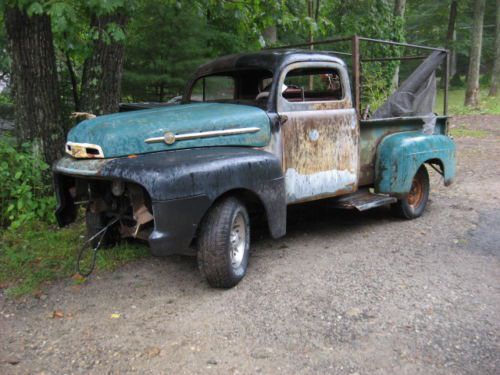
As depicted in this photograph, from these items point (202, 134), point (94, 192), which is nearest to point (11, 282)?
point (94, 192)

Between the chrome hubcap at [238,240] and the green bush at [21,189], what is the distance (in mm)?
2342

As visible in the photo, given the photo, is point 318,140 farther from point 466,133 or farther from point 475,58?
point 475,58

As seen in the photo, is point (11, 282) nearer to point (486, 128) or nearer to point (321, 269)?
point (321, 269)

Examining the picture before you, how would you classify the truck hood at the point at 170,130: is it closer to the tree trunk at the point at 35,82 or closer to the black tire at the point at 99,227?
the black tire at the point at 99,227

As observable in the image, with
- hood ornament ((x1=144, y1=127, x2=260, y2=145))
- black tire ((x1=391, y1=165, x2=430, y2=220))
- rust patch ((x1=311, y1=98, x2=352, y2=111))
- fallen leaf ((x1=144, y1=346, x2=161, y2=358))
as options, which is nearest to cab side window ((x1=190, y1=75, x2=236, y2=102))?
rust patch ((x1=311, y1=98, x2=352, y2=111))

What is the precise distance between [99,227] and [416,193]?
3.94 m

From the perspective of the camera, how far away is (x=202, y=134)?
13.9ft

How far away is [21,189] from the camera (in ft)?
17.5

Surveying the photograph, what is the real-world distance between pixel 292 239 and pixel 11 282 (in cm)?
273

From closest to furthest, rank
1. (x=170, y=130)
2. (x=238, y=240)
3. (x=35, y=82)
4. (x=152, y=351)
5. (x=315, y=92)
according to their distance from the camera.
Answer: (x=152, y=351), (x=170, y=130), (x=238, y=240), (x=35, y=82), (x=315, y=92)

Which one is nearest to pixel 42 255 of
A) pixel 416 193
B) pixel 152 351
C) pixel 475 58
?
pixel 152 351

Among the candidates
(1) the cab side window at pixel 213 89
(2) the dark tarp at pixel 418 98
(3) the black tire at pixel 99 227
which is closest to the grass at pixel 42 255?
(3) the black tire at pixel 99 227

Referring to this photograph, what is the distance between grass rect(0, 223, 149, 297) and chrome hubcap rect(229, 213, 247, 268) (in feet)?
3.52

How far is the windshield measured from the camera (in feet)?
17.5
